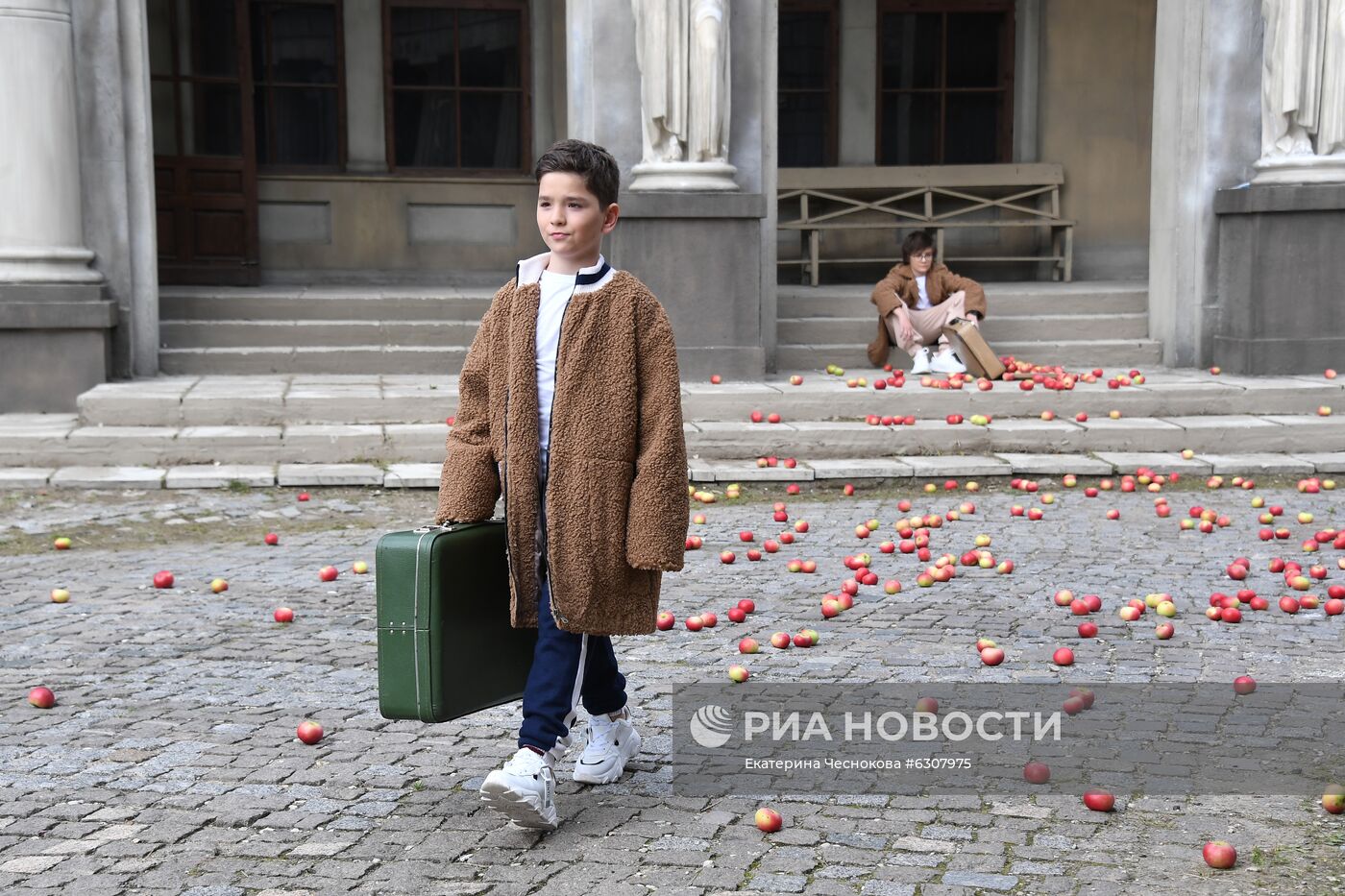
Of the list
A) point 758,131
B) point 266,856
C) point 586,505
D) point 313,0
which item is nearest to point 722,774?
point 586,505

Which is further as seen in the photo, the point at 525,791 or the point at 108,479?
the point at 108,479

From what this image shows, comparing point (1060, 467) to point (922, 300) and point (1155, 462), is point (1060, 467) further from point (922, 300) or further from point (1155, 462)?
point (922, 300)

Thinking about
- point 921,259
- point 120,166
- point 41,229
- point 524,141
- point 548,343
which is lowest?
point 548,343

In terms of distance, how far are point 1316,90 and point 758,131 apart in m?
3.67

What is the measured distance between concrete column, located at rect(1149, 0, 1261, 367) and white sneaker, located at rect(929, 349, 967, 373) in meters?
1.68

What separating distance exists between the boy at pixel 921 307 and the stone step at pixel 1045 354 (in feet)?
0.62

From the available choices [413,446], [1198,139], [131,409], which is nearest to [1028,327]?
[1198,139]

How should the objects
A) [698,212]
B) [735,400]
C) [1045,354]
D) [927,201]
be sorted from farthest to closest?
[927,201] → [1045,354] → [698,212] → [735,400]

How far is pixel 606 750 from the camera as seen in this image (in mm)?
4051

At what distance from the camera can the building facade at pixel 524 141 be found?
385 inches

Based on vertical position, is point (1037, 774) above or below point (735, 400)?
below

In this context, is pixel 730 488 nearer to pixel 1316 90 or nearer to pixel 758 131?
pixel 758 131

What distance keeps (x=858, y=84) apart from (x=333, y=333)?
600cm

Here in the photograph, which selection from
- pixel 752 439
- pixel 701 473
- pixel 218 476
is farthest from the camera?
pixel 752 439
